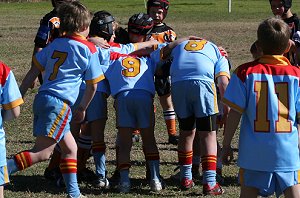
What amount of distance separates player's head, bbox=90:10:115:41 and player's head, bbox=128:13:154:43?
21cm

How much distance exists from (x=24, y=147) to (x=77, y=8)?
325cm

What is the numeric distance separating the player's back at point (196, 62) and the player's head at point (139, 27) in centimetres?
51

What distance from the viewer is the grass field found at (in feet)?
24.5

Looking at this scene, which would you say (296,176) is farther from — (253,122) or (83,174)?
(83,174)

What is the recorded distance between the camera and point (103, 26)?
7520 millimetres

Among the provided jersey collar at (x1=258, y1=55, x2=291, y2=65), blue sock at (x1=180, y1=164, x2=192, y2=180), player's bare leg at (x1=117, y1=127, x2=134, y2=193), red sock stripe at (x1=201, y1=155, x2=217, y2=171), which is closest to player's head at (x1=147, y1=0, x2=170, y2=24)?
player's bare leg at (x1=117, y1=127, x2=134, y2=193)

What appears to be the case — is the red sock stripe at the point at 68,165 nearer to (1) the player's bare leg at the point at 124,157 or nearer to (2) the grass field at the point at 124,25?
(2) the grass field at the point at 124,25

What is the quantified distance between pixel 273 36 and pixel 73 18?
1.98 meters

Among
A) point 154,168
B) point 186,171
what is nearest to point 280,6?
point 186,171

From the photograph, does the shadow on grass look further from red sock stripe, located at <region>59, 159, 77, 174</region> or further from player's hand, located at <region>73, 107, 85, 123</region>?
player's hand, located at <region>73, 107, 85, 123</region>

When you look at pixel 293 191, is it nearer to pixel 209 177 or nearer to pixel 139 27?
pixel 209 177

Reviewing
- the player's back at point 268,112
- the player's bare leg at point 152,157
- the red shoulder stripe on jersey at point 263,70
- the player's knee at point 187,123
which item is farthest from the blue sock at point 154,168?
the red shoulder stripe on jersey at point 263,70

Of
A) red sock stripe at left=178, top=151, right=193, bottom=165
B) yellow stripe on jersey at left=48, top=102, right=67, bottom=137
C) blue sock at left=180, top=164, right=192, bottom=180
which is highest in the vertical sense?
yellow stripe on jersey at left=48, top=102, right=67, bottom=137

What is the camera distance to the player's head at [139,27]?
7.57 m
